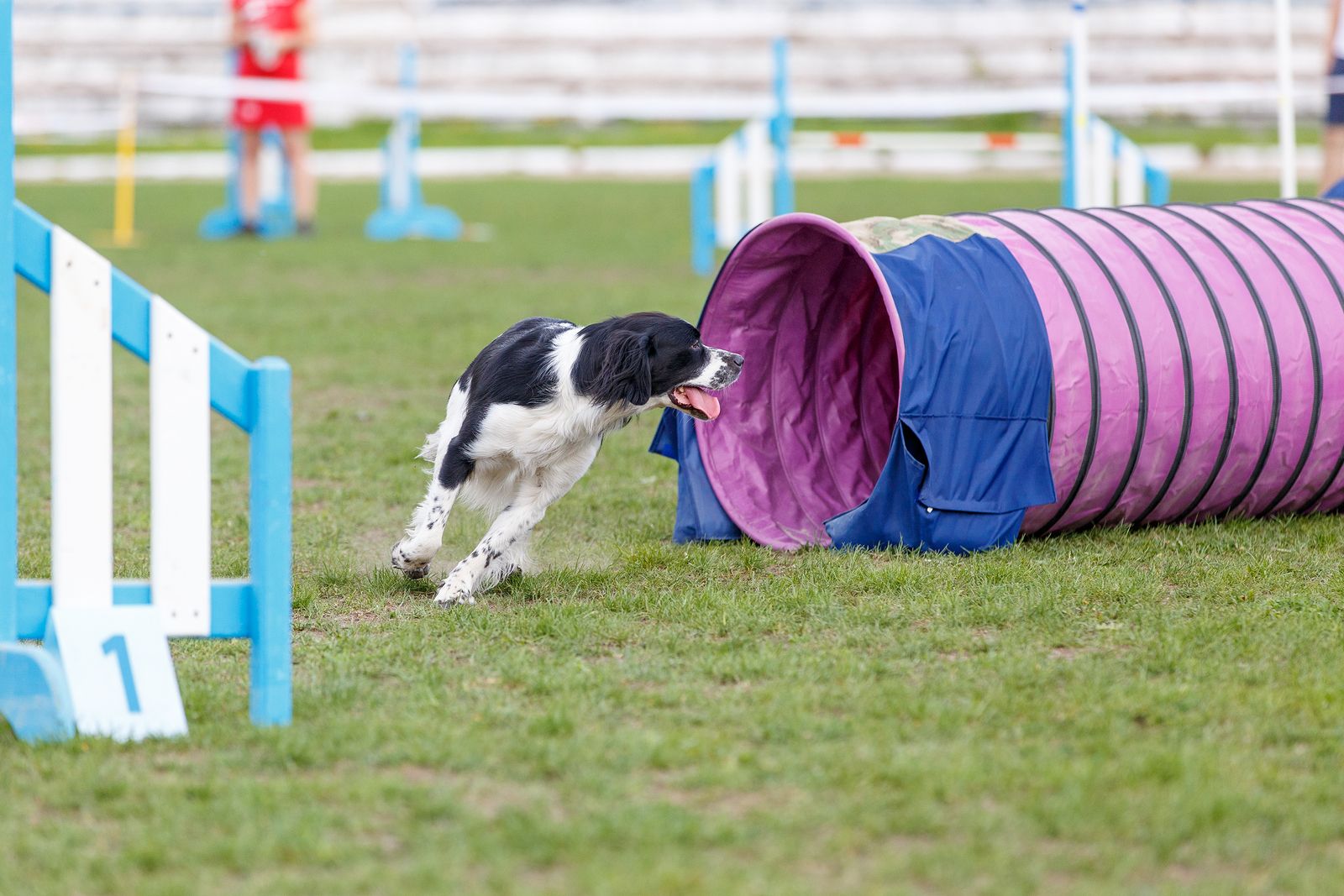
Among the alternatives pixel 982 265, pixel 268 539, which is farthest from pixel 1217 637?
pixel 268 539

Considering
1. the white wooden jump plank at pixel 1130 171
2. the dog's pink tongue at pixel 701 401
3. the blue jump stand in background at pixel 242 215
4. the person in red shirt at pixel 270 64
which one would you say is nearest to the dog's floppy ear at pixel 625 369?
the dog's pink tongue at pixel 701 401

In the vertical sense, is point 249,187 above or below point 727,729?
above

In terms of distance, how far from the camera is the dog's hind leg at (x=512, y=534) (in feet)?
15.5

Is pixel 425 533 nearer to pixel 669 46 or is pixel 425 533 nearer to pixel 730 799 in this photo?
pixel 730 799

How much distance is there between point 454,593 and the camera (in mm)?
4699

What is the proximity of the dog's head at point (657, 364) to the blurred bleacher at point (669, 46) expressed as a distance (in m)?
28.9

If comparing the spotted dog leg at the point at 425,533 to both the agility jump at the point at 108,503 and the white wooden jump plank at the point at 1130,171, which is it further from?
the white wooden jump plank at the point at 1130,171

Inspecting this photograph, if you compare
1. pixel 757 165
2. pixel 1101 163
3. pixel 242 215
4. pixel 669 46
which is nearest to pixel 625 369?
pixel 1101 163

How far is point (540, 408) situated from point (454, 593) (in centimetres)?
60

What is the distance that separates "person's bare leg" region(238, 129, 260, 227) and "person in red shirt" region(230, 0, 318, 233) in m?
0.01

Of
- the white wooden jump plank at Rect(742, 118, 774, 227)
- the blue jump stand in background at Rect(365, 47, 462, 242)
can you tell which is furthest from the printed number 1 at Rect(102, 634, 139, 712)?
→ the blue jump stand in background at Rect(365, 47, 462, 242)

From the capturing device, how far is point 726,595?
182 inches

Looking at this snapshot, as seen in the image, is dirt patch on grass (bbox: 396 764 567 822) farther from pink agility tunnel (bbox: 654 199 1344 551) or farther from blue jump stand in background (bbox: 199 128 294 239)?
blue jump stand in background (bbox: 199 128 294 239)

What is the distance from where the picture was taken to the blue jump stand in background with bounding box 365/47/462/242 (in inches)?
635
